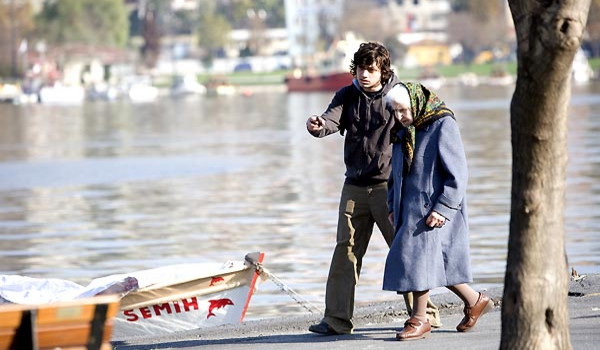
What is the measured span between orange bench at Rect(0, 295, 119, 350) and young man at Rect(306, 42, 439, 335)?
113 inches

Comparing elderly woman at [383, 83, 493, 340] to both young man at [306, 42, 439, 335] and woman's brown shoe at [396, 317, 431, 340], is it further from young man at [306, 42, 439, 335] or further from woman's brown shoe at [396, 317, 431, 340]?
young man at [306, 42, 439, 335]

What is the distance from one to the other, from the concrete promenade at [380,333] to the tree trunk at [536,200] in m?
1.55

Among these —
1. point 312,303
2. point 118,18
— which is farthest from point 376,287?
Answer: point 118,18

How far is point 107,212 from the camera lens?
2464 centimetres

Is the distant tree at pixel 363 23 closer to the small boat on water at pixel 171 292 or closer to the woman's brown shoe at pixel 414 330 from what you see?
the small boat on water at pixel 171 292

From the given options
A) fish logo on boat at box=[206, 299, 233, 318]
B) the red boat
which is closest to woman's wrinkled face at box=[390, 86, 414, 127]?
fish logo on boat at box=[206, 299, 233, 318]

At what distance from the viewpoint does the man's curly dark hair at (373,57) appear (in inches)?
379

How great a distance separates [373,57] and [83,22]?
486 feet

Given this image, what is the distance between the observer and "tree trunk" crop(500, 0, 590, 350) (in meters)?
7.19

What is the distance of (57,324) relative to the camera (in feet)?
23.5

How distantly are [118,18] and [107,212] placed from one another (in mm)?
135584

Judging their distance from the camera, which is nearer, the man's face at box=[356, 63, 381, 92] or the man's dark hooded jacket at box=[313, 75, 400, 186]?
the man's face at box=[356, 63, 381, 92]

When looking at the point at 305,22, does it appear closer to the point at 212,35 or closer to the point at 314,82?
the point at 212,35

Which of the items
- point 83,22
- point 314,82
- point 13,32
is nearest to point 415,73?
point 314,82
